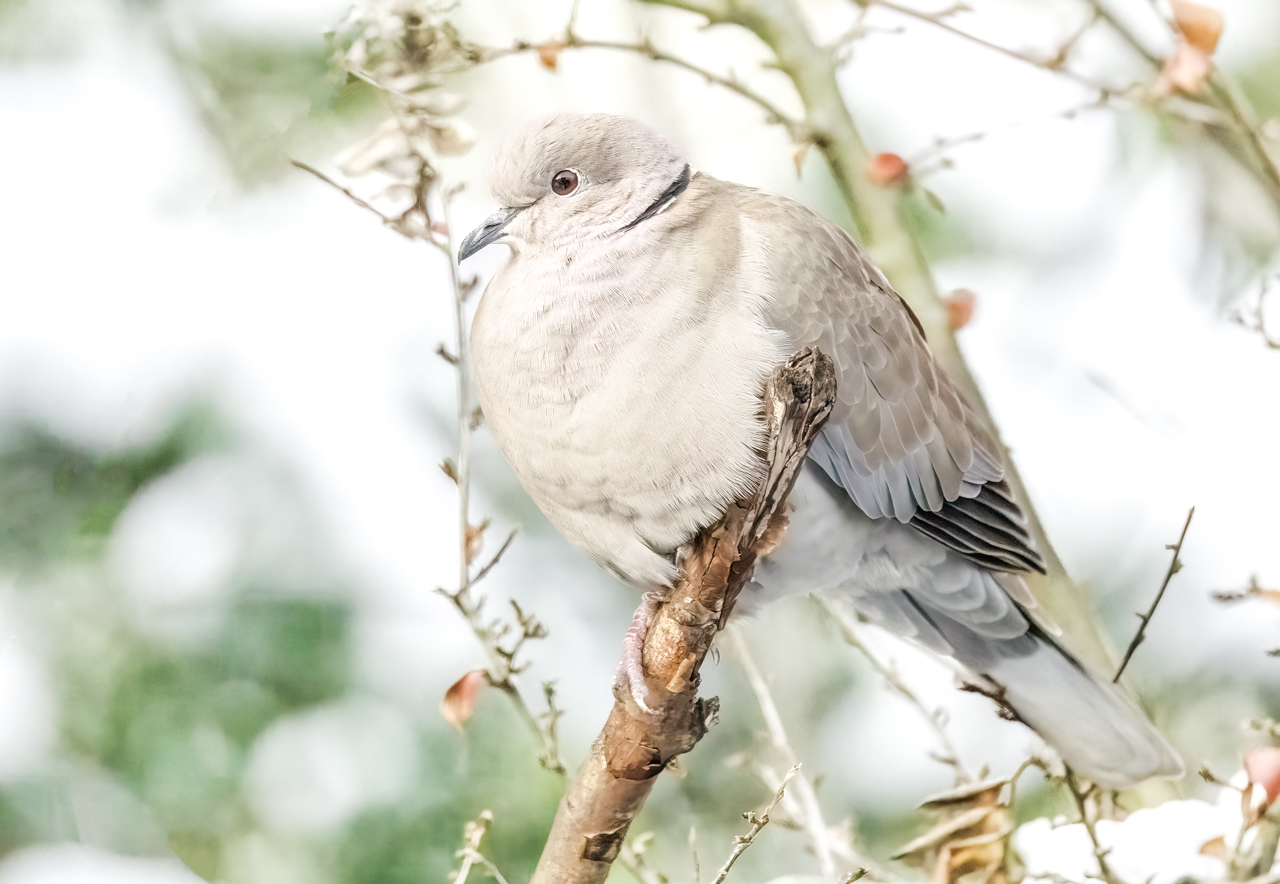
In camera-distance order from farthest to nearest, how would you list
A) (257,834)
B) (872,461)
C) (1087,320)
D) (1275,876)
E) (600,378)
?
(1087,320), (257,834), (1275,876), (872,461), (600,378)

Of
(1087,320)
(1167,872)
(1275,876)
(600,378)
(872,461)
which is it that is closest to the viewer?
(600,378)

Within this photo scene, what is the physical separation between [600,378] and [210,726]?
0.76 metres

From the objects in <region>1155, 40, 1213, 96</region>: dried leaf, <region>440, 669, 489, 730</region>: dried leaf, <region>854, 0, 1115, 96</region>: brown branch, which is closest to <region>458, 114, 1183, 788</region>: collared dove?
<region>440, 669, 489, 730</region>: dried leaf

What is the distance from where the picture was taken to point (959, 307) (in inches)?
54.2

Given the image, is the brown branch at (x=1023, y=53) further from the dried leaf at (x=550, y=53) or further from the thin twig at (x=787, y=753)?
the thin twig at (x=787, y=753)

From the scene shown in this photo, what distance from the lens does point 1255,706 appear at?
1.37m

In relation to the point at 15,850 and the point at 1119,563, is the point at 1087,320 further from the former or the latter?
the point at 15,850

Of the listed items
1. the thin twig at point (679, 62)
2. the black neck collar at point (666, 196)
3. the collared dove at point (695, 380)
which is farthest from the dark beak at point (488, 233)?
the thin twig at point (679, 62)

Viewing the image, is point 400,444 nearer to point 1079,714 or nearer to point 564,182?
point 564,182

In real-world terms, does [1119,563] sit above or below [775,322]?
below

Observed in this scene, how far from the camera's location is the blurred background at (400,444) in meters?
1.30

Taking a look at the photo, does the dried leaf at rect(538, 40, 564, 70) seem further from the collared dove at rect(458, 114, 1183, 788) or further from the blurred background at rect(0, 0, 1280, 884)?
the collared dove at rect(458, 114, 1183, 788)

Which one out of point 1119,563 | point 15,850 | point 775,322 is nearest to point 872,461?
point 775,322

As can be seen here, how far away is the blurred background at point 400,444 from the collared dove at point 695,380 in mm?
348
